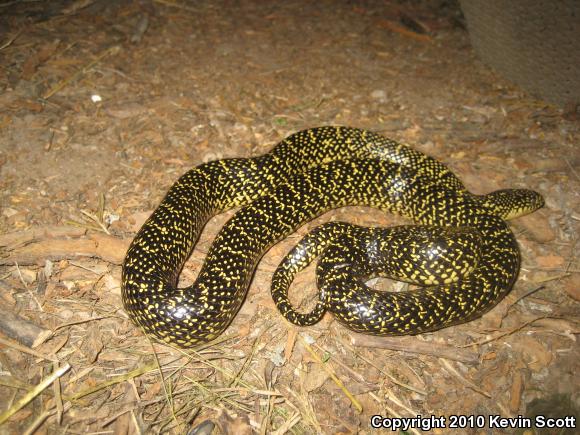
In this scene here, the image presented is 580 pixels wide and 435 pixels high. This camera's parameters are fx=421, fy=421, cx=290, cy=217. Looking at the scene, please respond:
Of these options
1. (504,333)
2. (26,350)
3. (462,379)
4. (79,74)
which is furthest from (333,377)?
(79,74)

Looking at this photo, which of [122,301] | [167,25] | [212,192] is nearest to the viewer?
[122,301]

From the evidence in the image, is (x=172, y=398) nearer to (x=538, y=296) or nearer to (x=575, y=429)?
(x=575, y=429)

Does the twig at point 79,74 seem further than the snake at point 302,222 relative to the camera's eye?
Yes

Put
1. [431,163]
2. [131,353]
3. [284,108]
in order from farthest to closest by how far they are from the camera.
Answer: [284,108], [431,163], [131,353]

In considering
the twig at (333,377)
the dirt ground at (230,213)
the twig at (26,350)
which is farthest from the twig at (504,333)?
the twig at (26,350)

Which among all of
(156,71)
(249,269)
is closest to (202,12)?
(156,71)

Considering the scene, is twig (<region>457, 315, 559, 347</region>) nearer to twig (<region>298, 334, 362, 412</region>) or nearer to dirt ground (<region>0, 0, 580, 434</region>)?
dirt ground (<region>0, 0, 580, 434</region>)

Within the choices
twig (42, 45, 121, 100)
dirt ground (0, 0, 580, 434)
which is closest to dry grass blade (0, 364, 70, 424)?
dirt ground (0, 0, 580, 434)

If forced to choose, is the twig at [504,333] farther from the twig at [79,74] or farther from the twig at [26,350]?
the twig at [79,74]

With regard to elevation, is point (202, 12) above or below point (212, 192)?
above
